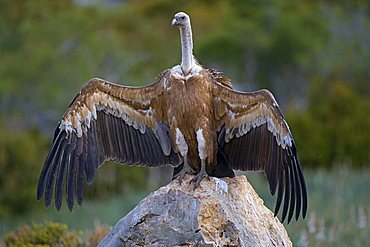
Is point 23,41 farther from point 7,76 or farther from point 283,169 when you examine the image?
point 283,169

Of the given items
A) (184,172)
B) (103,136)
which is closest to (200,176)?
(184,172)

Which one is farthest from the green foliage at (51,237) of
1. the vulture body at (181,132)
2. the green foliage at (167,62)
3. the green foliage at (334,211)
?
the green foliage at (167,62)

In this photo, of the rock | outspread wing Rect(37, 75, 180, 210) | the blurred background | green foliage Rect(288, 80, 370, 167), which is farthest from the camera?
green foliage Rect(288, 80, 370, 167)

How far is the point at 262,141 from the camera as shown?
8.13 metres

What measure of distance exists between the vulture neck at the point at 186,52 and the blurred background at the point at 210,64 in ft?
7.64

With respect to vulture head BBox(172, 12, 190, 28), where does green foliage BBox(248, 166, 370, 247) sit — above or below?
below

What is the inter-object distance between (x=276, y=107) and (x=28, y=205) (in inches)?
404

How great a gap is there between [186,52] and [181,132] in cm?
71

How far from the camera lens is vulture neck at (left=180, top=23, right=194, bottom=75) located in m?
8.03

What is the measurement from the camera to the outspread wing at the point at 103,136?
327 inches

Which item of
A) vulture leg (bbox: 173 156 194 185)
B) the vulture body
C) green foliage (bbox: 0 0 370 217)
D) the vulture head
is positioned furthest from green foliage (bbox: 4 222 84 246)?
green foliage (bbox: 0 0 370 217)

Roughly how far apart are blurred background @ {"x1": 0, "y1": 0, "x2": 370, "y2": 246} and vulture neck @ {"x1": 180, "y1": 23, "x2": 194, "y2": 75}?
2329mm

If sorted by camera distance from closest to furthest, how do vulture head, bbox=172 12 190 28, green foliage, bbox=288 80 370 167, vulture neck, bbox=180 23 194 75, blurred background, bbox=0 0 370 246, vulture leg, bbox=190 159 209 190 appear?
vulture leg, bbox=190 159 209 190
vulture neck, bbox=180 23 194 75
vulture head, bbox=172 12 190 28
blurred background, bbox=0 0 370 246
green foliage, bbox=288 80 370 167

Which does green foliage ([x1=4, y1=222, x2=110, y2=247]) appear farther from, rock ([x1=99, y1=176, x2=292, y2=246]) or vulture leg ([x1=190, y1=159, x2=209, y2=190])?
vulture leg ([x1=190, y1=159, x2=209, y2=190])
